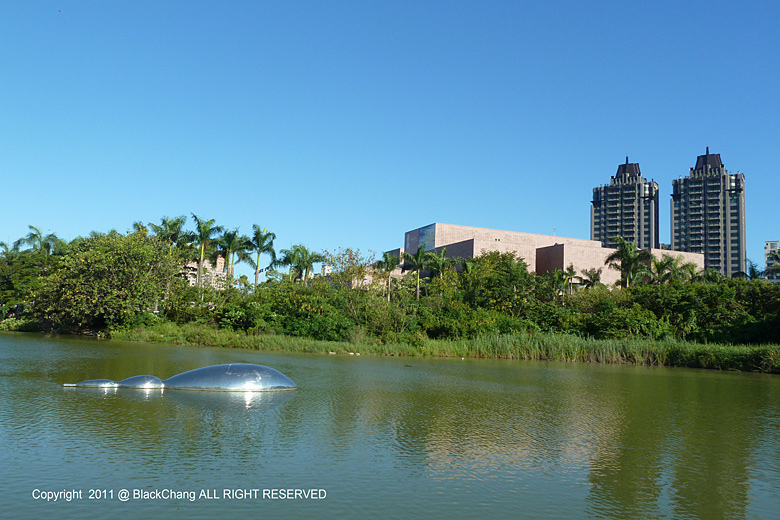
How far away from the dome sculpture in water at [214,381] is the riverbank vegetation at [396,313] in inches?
606

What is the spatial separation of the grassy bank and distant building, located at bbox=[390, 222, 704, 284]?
86.7 ft

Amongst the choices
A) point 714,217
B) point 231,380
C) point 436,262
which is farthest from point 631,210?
point 231,380

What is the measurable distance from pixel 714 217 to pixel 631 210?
20.9 m

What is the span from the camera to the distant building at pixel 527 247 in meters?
61.9

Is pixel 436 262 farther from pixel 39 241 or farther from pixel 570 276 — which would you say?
pixel 39 241

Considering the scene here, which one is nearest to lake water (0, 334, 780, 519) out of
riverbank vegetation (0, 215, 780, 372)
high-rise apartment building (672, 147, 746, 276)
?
riverbank vegetation (0, 215, 780, 372)

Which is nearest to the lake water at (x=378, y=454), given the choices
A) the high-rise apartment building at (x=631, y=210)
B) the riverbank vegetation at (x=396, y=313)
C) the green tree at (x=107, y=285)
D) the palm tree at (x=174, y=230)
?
the riverbank vegetation at (x=396, y=313)

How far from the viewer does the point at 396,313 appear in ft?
107

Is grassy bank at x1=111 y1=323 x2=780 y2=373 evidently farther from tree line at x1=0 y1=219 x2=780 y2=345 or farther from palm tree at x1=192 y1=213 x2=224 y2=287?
palm tree at x1=192 y1=213 x2=224 y2=287

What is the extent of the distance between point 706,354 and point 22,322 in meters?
42.4

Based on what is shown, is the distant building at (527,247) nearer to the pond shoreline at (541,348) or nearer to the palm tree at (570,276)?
the palm tree at (570,276)

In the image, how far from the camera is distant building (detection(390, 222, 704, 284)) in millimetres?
61906

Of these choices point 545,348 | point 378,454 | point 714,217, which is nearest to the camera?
point 378,454

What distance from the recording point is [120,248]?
34.6m
